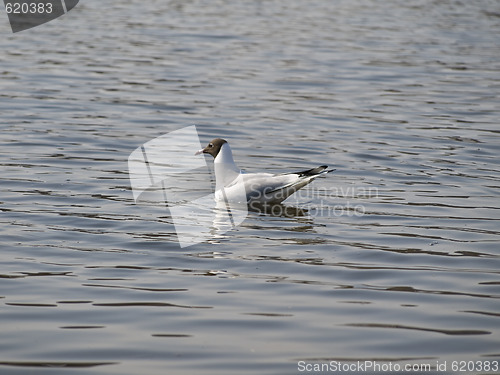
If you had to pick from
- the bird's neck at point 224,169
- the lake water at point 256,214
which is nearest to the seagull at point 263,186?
the bird's neck at point 224,169

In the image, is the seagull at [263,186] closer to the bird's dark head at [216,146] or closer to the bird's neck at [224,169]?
the bird's neck at [224,169]

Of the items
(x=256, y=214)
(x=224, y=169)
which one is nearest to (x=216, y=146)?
(x=224, y=169)

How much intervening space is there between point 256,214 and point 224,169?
0.99 m

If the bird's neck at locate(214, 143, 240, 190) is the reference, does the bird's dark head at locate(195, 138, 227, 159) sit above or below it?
above

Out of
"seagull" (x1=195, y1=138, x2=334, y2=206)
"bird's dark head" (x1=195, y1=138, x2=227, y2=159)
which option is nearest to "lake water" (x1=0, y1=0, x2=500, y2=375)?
"seagull" (x1=195, y1=138, x2=334, y2=206)

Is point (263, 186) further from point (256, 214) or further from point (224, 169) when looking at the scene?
point (224, 169)

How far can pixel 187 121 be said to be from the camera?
14539 millimetres

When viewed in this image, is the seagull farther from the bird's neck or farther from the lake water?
the lake water

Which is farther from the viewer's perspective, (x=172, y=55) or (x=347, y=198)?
(x=172, y=55)

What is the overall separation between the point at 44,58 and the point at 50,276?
1368cm

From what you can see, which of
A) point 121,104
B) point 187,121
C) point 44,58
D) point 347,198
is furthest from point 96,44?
point 347,198

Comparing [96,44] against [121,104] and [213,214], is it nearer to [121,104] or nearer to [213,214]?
[121,104]

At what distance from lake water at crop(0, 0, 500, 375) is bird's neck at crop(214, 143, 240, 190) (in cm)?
88

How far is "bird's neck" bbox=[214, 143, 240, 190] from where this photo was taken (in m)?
10.3
